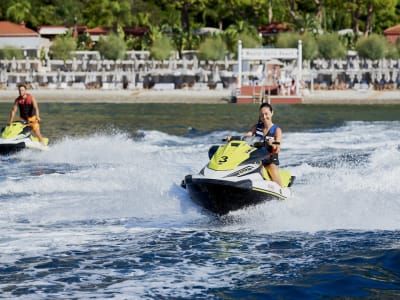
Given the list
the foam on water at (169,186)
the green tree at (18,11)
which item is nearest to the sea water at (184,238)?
the foam on water at (169,186)

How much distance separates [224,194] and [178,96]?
41.7m

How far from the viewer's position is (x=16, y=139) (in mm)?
19156

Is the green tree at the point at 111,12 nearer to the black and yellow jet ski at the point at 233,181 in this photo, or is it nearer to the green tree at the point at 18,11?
the green tree at the point at 18,11

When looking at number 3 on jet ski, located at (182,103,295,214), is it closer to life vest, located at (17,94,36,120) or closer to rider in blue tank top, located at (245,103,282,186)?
rider in blue tank top, located at (245,103,282,186)

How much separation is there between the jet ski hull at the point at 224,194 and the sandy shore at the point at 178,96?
38.8m

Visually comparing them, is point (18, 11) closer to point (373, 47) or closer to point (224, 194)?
point (373, 47)

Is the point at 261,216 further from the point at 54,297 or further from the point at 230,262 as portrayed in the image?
the point at 54,297

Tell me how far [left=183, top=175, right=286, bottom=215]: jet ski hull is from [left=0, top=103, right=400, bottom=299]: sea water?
164 mm

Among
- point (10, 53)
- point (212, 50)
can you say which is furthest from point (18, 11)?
point (212, 50)

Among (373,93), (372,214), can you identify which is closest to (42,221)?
(372,214)

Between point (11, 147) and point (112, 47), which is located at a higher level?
point (112, 47)

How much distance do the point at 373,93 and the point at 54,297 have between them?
1846 inches

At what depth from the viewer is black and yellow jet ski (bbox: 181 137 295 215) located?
36.6 feet

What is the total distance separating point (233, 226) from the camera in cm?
1162
